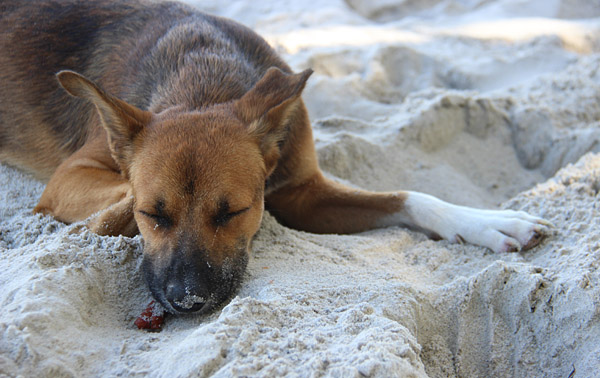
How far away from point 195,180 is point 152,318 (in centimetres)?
59

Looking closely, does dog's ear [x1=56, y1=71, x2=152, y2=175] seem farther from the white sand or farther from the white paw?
the white paw

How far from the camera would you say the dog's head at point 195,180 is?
92.4 inches

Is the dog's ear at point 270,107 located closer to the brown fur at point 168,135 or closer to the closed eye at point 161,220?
the brown fur at point 168,135

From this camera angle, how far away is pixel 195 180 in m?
2.41

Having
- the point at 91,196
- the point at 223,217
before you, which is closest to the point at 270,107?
the point at 223,217

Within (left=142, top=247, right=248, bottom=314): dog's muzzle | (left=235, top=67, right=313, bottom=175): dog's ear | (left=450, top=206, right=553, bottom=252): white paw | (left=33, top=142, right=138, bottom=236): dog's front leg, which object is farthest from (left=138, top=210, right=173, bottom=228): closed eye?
(left=450, top=206, right=553, bottom=252): white paw

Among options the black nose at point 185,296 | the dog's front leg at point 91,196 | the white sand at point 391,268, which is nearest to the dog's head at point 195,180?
the black nose at point 185,296

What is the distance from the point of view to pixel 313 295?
88.4 inches

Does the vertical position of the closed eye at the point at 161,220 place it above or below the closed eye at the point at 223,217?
below

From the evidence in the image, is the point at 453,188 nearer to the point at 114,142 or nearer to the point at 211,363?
the point at 114,142

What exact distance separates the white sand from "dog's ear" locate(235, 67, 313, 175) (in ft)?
1.67

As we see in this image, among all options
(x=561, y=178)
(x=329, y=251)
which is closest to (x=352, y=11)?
(x=561, y=178)

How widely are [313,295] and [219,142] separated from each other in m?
0.83

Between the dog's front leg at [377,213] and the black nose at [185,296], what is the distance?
1.24 m
